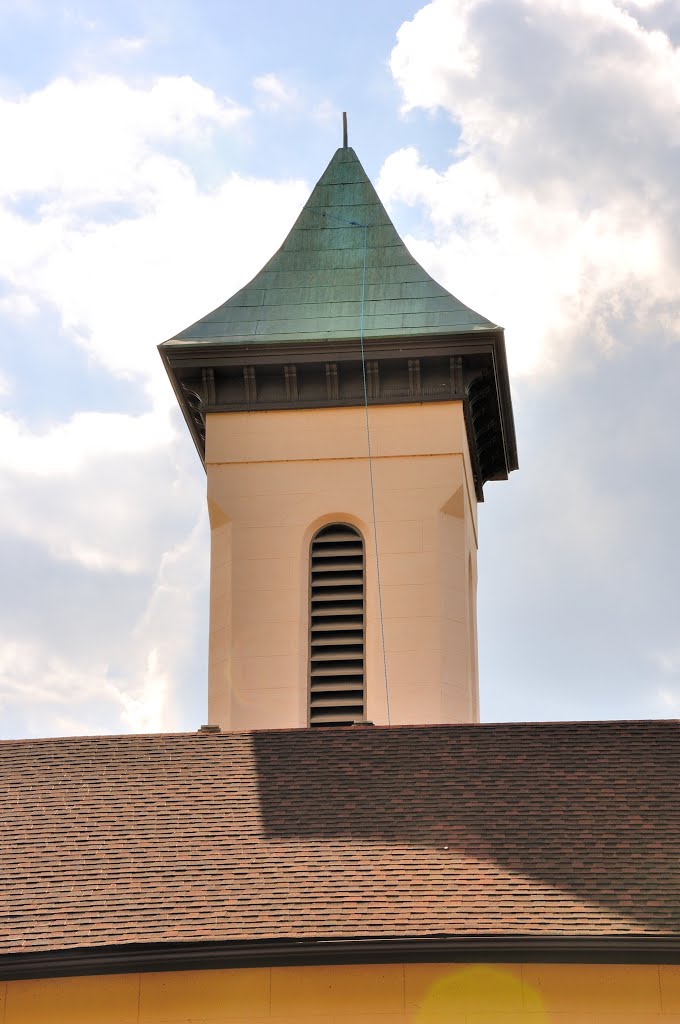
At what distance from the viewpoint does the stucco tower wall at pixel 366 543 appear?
23.3 m

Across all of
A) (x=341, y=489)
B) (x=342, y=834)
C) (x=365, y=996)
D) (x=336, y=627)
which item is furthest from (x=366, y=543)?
(x=365, y=996)

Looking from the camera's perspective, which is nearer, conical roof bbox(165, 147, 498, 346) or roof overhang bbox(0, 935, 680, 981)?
roof overhang bbox(0, 935, 680, 981)

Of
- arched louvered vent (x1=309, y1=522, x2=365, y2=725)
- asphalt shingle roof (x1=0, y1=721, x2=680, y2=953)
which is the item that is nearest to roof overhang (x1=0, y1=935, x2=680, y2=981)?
asphalt shingle roof (x1=0, y1=721, x2=680, y2=953)

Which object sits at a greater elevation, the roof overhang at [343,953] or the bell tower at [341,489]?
the bell tower at [341,489]

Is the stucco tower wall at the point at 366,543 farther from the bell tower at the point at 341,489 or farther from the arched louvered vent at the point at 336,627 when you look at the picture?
the arched louvered vent at the point at 336,627

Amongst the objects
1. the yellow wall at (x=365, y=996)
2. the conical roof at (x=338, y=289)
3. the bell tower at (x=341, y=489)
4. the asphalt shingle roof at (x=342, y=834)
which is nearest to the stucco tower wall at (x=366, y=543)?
the bell tower at (x=341, y=489)

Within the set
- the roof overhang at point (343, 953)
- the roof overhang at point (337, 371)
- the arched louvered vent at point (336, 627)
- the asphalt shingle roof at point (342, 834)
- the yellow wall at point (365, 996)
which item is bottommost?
the yellow wall at point (365, 996)

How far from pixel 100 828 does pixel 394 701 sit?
22.0 ft

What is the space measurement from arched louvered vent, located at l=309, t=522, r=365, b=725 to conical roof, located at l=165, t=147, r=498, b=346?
10.1ft

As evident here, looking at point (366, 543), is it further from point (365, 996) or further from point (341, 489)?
point (365, 996)

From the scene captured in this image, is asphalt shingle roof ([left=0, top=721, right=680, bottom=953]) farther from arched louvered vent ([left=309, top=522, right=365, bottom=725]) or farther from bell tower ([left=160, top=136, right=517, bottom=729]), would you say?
bell tower ([left=160, top=136, right=517, bottom=729])

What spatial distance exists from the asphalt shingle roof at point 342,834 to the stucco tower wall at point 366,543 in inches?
163

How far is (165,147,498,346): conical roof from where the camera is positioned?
2517cm

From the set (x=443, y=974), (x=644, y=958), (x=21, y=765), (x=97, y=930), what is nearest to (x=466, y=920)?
(x=443, y=974)
